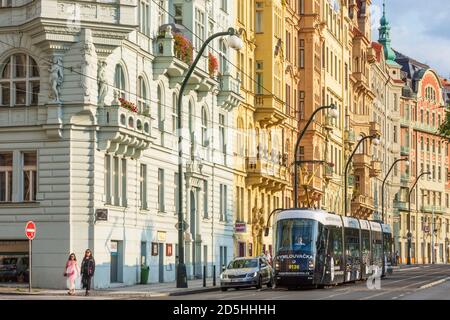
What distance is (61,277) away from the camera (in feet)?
149

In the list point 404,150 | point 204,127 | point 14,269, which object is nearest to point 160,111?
point 204,127

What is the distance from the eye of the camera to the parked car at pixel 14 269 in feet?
153

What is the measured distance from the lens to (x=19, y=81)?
47781 mm

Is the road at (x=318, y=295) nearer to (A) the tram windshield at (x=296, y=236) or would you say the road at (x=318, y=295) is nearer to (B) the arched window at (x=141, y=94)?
(A) the tram windshield at (x=296, y=236)

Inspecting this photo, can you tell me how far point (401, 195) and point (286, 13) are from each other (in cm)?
6753

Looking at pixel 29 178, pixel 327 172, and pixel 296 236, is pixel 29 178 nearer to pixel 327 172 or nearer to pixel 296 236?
pixel 296 236

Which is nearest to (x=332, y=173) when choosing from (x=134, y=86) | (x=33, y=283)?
(x=134, y=86)

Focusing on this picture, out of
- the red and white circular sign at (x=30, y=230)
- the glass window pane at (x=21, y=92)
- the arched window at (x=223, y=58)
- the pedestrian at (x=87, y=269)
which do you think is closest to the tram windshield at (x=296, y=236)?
the pedestrian at (x=87, y=269)

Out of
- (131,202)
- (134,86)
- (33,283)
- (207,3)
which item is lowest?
(33,283)

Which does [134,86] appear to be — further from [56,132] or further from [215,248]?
[215,248]

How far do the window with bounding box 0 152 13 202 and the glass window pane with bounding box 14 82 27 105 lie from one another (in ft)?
7.09

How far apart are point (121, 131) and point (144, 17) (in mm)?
7632

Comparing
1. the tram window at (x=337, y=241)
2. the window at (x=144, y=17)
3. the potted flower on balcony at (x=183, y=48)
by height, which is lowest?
the tram window at (x=337, y=241)

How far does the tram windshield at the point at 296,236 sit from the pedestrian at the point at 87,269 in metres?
8.03
